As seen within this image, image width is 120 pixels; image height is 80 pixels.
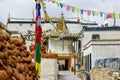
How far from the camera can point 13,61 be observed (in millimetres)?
3027

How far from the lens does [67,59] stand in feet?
124

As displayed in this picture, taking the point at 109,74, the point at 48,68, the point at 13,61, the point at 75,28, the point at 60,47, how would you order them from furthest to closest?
the point at 75,28, the point at 60,47, the point at 48,68, the point at 109,74, the point at 13,61

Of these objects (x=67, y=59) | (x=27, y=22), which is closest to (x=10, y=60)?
(x=67, y=59)

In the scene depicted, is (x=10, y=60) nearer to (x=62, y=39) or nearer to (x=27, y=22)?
(x=62, y=39)

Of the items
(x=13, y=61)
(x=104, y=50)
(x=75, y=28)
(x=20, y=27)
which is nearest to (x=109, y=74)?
(x=104, y=50)

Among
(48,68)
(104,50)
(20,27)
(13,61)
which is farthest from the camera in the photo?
(20,27)

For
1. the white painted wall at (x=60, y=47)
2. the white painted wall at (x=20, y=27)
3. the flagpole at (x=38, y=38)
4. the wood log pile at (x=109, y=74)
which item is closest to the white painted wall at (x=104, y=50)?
the wood log pile at (x=109, y=74)

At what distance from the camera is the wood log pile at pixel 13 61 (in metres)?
2.74

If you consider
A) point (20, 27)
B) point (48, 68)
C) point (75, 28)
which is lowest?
point (48, 68)

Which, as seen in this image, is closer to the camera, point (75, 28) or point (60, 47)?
point (60, 47)

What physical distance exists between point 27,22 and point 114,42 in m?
24.2

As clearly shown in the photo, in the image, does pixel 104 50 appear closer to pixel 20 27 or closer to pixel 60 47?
pixel 60 47

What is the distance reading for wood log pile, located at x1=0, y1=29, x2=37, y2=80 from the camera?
2745mm

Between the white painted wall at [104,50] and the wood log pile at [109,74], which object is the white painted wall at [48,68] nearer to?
the wood log pile at [109,74]
